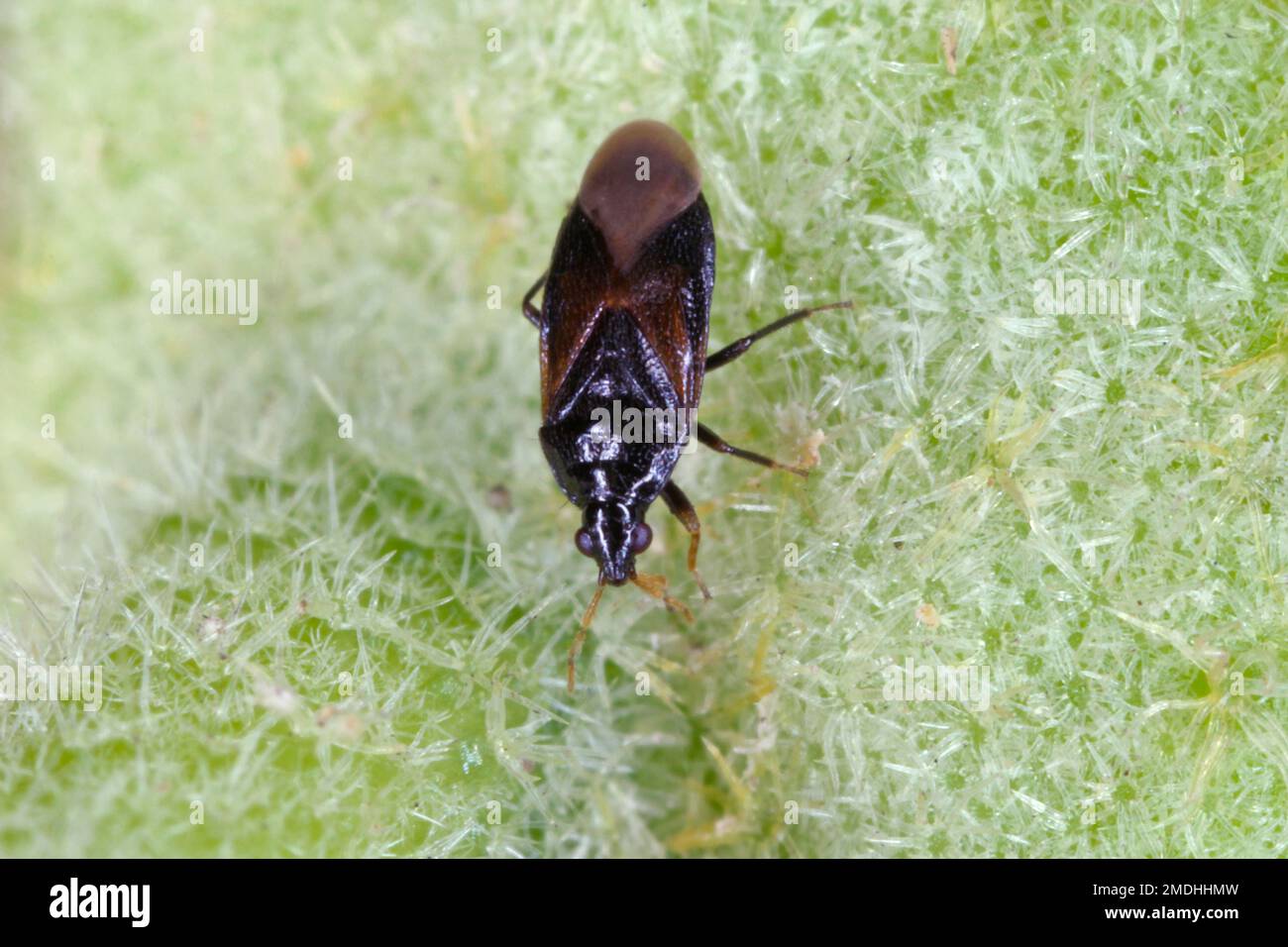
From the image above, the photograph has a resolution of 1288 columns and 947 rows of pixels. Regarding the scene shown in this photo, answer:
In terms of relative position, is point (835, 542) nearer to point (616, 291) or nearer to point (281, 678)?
point (616, 291)

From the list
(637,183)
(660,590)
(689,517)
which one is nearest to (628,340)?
(637,183)

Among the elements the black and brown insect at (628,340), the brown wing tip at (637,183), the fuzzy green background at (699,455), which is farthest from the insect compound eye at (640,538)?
the brown wing tip at (637,183)

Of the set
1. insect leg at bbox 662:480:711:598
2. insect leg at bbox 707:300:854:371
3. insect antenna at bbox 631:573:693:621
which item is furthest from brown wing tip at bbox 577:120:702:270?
insect antenna at bbox 631:573:693:621

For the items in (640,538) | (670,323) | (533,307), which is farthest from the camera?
(533,307)

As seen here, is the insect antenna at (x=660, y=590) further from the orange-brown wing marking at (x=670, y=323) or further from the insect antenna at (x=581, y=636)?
the orange-brown wing marking at (x=670, y=323)

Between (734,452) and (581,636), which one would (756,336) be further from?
(581,636)

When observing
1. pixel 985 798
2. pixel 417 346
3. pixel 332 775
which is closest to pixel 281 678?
pixel 332 775
